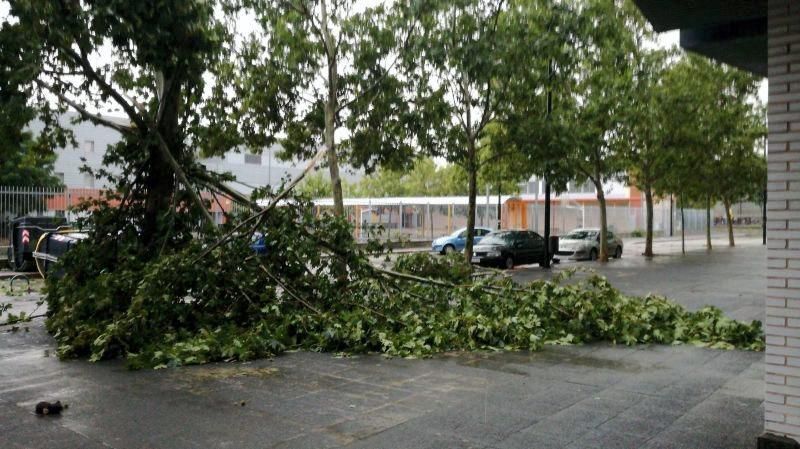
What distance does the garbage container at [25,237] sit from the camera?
18.9m

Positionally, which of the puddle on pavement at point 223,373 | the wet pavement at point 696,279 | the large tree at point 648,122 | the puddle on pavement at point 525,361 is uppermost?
the large tree at point 648,122

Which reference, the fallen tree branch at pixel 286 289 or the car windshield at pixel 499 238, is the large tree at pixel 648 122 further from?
the fallen tree branch at pixel 286 289

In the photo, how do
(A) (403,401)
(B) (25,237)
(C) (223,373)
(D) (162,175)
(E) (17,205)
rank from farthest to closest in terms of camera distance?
1. (E) (17,205)
2. (B) (25,237)
3. (D) (162,175)
4. (C) (223,373)
5. (A) (403,401)

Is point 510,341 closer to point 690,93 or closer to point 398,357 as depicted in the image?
point 398,357

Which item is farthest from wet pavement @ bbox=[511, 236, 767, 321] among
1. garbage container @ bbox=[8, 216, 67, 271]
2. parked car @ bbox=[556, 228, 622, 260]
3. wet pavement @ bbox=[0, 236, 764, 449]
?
garbage container @ bbox=[8, 216, 67, 271]

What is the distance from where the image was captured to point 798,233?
4.17 meters

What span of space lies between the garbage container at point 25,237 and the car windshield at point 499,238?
568 inches

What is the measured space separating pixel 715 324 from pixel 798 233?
529cm

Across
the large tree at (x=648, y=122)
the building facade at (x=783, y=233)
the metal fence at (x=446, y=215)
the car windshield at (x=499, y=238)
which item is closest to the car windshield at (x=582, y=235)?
the large tree at (x=648, y=122)

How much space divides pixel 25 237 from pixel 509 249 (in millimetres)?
15752

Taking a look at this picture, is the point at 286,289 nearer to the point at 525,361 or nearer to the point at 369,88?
the point at 525,361

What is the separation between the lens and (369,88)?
1571 centimetres

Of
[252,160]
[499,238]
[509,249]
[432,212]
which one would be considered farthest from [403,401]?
[252,160]

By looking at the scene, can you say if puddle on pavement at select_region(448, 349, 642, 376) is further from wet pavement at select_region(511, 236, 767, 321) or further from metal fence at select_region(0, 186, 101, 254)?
metal fence at select_region(0, 186, 101, 254)
